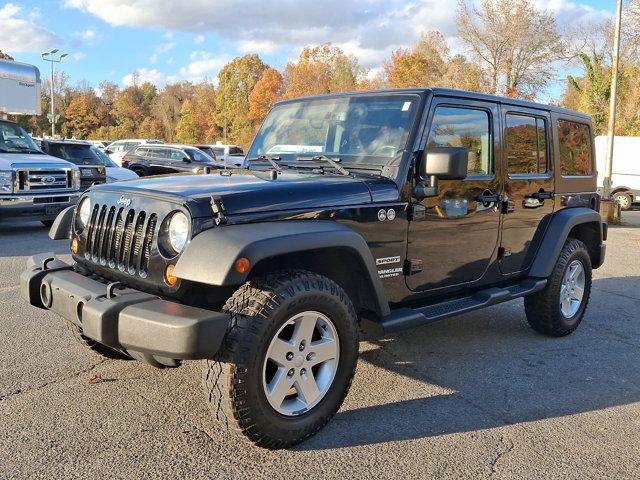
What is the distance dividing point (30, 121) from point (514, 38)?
44.8 meters

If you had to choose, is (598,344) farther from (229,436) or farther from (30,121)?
(30,121)

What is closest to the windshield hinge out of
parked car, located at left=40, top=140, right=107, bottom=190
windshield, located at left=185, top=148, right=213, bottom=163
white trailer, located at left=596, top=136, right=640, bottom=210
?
parked car, located at left=40, top=140, right=107, bottom=190

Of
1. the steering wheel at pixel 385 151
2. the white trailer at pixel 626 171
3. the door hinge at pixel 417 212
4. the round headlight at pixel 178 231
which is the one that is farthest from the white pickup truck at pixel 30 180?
the white trailer at pixel 626 171

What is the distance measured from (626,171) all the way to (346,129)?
19.0m

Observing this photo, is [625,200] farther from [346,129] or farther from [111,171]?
[346,129]

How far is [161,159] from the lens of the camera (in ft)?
65.0

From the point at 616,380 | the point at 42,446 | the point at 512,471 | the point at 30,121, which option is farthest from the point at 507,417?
the point at 30,121

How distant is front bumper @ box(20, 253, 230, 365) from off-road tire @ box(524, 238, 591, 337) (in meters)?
3.32

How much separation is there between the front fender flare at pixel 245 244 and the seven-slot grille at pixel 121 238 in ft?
1.28

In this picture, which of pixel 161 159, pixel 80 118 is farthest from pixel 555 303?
pixel 80 118

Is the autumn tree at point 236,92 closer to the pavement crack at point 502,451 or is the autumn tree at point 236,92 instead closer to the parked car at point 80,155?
the parked car at point 80,155

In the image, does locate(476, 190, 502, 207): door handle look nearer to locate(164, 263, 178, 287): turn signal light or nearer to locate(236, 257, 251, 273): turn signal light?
locate(236, 257, 251, 273): turn signal light

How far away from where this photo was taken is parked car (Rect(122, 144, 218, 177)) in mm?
19156

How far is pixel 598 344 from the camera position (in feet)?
16.7
